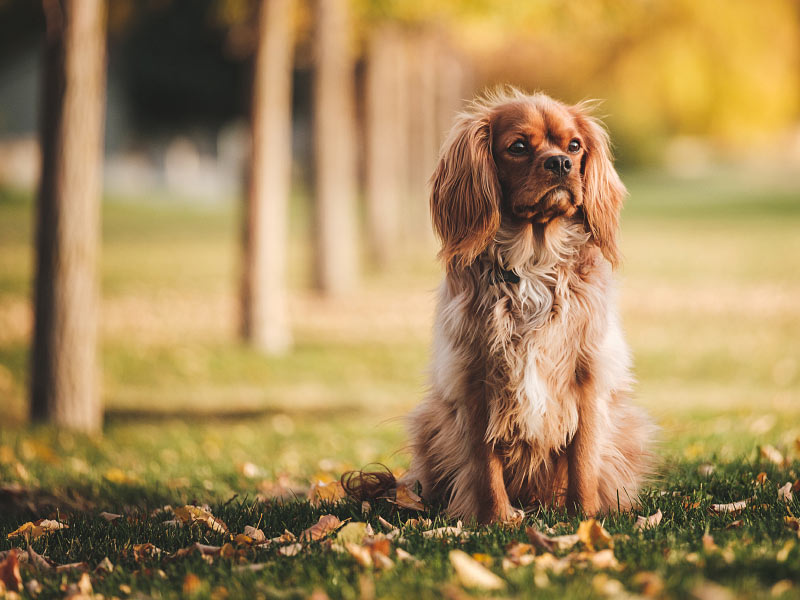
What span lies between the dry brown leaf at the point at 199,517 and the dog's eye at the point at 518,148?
6.94 feet

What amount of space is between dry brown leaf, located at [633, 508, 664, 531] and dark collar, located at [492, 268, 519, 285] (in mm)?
1126

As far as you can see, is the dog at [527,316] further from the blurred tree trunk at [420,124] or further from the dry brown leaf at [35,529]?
the blurred tree trunk at [420,124]

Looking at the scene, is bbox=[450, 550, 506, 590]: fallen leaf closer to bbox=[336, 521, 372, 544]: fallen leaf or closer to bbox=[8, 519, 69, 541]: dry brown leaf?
bbox=[336, 521, 372, 544]: fallen leaf

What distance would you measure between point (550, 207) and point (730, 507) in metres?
1.55

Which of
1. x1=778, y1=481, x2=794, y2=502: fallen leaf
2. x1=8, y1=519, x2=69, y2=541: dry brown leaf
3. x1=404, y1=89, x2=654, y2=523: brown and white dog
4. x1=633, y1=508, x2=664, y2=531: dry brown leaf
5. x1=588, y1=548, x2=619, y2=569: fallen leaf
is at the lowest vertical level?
x1=8, y1=519, x2=69, y2=541: dry brown leaf

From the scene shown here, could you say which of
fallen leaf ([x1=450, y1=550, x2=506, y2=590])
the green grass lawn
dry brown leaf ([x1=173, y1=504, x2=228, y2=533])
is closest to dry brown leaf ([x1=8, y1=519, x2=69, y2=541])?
the green grass lawn

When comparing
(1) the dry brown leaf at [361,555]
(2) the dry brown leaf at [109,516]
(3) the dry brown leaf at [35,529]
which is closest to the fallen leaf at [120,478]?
(2) the dry brown leaf at [109,516]

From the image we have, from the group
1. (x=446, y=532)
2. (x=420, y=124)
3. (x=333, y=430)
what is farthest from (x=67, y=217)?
(x=420, y=124)

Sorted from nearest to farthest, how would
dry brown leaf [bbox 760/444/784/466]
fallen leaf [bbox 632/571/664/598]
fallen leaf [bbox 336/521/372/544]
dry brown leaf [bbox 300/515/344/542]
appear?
1. fallen leaf [bbox 632/571/664/598]
2. fallen leaf [bbox 336/521/372/544]
3. dry brown leaf [bbox 300/515/344/542]
4. dry brown leaf [bbox 760/444/784/466]

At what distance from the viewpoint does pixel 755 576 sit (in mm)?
3098

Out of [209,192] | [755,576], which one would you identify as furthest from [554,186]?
[209,192]

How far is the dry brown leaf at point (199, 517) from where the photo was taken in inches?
174

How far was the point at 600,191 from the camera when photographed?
431 cm

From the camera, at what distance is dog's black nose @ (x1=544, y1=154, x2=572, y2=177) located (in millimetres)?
4066
